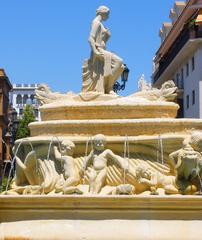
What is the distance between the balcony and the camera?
46.8 m

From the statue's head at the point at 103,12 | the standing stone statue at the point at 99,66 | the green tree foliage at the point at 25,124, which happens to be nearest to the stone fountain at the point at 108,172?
the standing stone statue at the point at 99,66

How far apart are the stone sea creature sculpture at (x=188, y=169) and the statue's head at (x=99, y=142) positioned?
1.36 meters

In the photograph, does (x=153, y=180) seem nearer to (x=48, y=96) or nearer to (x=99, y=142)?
(x=99, y=142)

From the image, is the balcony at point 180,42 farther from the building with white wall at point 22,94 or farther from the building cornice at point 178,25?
the building with white wall at point 22,94

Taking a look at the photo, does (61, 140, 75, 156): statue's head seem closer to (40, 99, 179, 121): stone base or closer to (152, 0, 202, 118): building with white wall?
(40, 99, 179, 121): stone base

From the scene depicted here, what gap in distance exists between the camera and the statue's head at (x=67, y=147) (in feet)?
42.2

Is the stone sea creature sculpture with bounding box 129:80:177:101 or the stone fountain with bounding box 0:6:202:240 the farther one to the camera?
the stone sea creature sculpture with bounding box 129:80:177:101

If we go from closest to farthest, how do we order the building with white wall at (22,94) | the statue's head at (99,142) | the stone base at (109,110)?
the statue's head at (99,142) < the stone base at (109,110) < the building with white wall at (22,94)

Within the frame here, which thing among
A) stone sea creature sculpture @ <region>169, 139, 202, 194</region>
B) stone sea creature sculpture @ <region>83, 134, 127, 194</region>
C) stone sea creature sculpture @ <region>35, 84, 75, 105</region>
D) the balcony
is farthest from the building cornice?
stone sea creature sculpture @ <region>169, 139, 202, 194</region>

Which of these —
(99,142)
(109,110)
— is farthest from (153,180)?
(109,110)

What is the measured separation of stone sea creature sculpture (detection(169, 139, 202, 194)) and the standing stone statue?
3.95 m

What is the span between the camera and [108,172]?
1289 centimetres

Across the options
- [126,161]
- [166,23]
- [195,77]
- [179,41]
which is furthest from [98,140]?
[166,23]

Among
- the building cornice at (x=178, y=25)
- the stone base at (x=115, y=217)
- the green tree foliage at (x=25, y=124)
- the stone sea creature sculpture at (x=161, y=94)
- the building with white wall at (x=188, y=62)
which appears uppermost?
the building cornice at (x=178, y=25)
